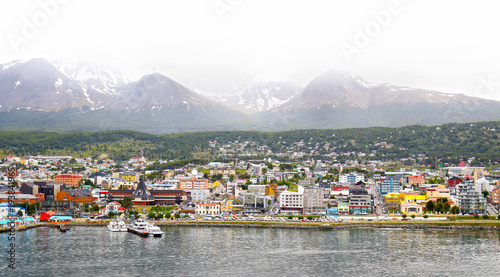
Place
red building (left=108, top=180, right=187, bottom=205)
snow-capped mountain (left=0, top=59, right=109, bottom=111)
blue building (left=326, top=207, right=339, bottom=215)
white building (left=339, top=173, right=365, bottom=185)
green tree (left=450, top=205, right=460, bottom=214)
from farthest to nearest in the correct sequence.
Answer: snow-capped mountain (left=0, top=59, right=109, bottom=111) < white building (left=339, top=173, right=365, bottom=185) < red building (left=108, top=180, right=187, bottom=205) < blue building (left=326, top=207, right=339, bottom=215) < green tree (left=450, top=205, right=460, bottom=214)

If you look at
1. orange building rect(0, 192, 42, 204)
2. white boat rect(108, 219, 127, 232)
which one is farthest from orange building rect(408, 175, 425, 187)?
orange building rect(0, 192, 42, 204)

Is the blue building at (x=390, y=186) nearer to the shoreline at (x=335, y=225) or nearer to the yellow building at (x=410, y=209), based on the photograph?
the yellow building at (x=410, y=209)

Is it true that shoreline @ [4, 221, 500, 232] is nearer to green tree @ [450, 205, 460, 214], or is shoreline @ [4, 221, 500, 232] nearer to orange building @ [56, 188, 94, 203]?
green tree @ [450, 205, 460, 214]

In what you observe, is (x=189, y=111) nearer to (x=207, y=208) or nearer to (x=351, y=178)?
(x=351, y=178)

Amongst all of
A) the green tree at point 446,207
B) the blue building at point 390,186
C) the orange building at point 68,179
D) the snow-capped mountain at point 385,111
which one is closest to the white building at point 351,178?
the blue building at point 390,186

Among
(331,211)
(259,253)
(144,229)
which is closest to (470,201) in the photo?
(331,211)
